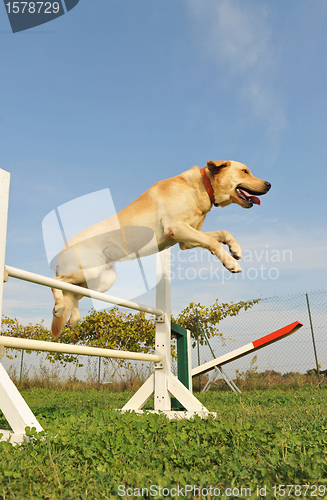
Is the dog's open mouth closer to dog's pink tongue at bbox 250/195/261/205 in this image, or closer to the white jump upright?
dog's pink tongue at bbox 250/195/261/205

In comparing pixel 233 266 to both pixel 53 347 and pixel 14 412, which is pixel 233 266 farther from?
pixel 14 412

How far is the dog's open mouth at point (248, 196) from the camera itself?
3030mm

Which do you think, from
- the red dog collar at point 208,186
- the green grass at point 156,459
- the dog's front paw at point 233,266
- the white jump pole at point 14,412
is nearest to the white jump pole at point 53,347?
the white jump pole at point 14,412

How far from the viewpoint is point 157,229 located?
9.79ft

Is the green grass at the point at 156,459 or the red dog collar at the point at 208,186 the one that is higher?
the red dog collar at the point at 208,186

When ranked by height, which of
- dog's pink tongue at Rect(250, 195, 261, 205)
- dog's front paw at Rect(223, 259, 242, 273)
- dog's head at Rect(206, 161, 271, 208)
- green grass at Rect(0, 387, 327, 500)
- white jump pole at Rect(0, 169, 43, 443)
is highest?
dog's head at Rect(206, 161, 271, 208)

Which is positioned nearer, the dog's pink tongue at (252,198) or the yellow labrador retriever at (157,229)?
the yellow labrador retriever at (157,229)

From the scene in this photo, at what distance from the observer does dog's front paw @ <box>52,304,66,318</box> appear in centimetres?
272

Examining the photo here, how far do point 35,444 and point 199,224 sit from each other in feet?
6.68

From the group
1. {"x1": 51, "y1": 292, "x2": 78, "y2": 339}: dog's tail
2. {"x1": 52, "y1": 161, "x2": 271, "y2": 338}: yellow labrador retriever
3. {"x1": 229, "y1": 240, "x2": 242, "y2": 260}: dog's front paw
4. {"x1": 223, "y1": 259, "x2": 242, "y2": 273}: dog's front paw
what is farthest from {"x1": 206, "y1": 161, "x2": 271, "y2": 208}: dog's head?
{"x1": 51, "y1": 292, "x2": 78, "y2": 339}: dog's tail

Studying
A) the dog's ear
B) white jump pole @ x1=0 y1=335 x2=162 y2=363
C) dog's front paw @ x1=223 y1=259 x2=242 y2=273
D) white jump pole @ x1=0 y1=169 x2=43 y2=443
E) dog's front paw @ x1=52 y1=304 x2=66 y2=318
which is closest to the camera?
white jump pole @ x1=0 y1=169 x2=43 y2=443

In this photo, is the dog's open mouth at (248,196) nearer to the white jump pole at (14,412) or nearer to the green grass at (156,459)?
the green grass at (156,459)

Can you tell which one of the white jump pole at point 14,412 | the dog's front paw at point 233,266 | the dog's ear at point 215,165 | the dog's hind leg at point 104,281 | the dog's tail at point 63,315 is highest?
the dog's ear at point 215,165

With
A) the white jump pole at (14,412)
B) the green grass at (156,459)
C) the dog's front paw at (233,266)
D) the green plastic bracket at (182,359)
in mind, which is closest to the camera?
the green grass at (156,459)
